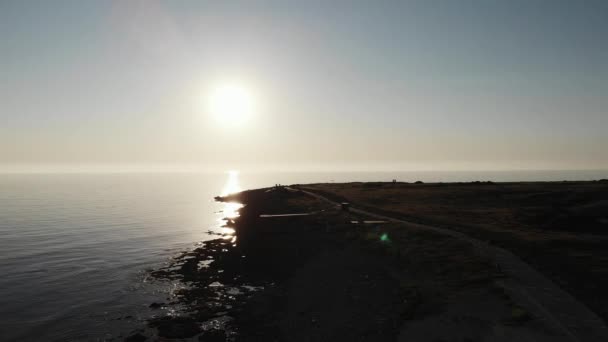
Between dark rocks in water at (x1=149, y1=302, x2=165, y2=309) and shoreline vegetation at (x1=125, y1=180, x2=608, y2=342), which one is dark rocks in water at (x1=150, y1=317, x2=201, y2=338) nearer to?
shoreline vegetation at (x1=125, y1=180, x2=608, y2=342)

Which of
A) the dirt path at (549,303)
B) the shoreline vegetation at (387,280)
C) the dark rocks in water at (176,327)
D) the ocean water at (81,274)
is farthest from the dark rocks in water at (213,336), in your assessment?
the dirt path at (549,303)

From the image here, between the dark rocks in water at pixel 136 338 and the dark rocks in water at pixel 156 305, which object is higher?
the dark rocks in water at pixel 156 305

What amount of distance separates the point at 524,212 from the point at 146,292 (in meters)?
48.1

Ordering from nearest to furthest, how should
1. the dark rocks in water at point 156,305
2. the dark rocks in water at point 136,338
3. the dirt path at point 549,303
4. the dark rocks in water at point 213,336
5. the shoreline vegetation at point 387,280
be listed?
the dirt path at point 549,303 < the shoreline vegetation at point 387,280 < the dark rocks in water at point 213,336 < the dark rocks in water at point 136,338 < the dark rocks in water at point 156,305

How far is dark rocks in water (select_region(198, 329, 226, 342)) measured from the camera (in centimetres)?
2014

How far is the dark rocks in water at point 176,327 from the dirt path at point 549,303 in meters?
19.0

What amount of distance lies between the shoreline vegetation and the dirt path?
24cm

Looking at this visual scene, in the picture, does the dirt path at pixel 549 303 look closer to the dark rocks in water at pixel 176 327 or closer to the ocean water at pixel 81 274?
the dark rocks in water at pixel 176 327

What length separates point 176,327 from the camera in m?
22.0

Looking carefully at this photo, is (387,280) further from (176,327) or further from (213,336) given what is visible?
(176,327)

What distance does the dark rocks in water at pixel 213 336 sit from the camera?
2014 cm

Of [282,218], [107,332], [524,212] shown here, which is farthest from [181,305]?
[524,212]

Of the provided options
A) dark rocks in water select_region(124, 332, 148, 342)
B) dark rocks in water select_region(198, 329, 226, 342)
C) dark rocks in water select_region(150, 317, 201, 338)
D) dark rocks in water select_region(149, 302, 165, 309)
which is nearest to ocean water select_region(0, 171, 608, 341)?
dark rocks in water select_region(149, 302, 165, 309)

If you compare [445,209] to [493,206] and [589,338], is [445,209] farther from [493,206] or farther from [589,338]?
[589,338]
